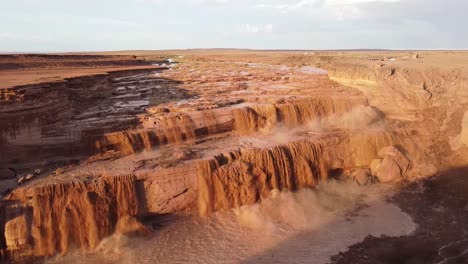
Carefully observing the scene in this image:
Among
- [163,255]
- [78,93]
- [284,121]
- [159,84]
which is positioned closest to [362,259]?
[163,255]

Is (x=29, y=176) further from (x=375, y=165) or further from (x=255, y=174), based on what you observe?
(x=375, y=165)

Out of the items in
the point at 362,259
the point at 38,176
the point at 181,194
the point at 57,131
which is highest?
the point at 57,131

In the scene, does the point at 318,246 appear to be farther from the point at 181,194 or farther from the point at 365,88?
the point at 365,88

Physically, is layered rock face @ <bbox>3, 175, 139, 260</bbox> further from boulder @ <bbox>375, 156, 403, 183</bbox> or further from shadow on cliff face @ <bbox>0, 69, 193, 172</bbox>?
boulder @ <bbox>375, 156, 403, 183</bbox>

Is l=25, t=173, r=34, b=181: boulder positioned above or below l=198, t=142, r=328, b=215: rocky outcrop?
above

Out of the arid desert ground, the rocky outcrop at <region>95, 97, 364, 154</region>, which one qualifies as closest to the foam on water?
the arid desert ground

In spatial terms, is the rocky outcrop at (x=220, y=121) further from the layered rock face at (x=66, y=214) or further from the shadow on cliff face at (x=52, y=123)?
the layered rock face at (x=66, y=214)

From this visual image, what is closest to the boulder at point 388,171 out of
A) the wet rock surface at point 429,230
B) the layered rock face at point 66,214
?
the wet rock surface at point 429,230
